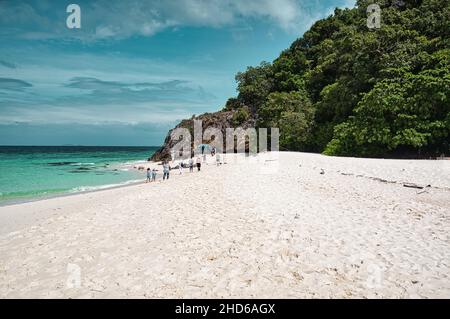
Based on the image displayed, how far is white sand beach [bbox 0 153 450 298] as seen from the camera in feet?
17.2

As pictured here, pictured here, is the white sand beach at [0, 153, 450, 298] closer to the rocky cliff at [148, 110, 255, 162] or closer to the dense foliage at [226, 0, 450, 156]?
the dense foliage at [226, 0, 450, 156]

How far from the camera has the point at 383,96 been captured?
2494 cm

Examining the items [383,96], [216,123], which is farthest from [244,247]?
[216,123]

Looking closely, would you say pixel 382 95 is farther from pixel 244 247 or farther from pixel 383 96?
pixel 244 247

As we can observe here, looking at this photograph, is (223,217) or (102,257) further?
(223,217)

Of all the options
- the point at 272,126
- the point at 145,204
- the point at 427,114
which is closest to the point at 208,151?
Result: the point at 272,126

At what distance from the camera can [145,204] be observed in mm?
12375

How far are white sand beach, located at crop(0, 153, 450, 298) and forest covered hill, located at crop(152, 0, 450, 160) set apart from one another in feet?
43.5

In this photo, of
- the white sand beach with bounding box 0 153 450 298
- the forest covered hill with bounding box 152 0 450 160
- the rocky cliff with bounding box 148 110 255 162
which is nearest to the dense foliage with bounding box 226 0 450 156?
the forest covered hill with bounding box 152 0 450 160

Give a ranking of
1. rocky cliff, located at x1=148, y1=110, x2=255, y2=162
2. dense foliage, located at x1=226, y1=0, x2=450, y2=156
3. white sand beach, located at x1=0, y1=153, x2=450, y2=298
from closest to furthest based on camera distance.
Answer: white sand beach, located at x1=0, y1=153, x2=450, y2=298
dense foliage, located at x1=226, y1=0, x2=450, y2=156
rocky cliff, located at x1=148, y1=110, x2=255, y2=162

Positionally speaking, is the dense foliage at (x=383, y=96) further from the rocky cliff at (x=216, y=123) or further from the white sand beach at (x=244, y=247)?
the white sand beach at (x=244, y=247)

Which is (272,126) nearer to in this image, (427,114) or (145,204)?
(427,114)

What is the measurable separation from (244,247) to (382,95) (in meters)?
23.5
